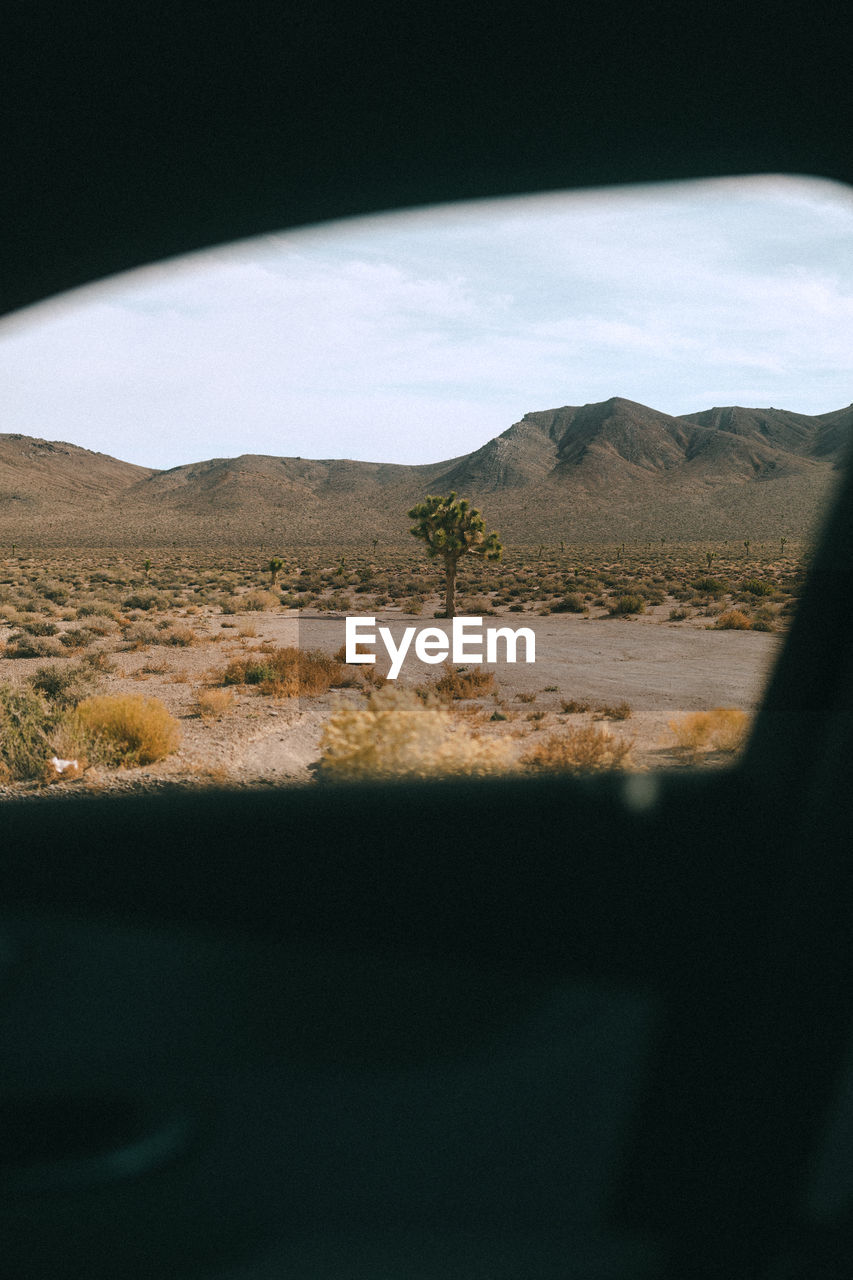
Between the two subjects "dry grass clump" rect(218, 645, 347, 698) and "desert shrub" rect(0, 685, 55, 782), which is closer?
"desert shrub" rect(0, 685, 55, 782)

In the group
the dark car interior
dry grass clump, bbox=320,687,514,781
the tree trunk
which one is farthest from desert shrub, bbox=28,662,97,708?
the tree trunk

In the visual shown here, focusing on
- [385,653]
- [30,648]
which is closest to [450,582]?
[385,653]

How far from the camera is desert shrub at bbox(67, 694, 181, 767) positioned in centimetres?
802

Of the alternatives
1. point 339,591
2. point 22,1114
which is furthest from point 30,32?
point 339,591

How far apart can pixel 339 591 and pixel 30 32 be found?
32667 millimetres

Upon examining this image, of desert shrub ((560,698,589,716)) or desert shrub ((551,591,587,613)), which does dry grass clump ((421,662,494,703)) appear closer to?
desert shrub ((560,698,589,716))

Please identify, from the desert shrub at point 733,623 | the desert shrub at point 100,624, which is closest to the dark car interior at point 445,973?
the desert shrub at point 100,624

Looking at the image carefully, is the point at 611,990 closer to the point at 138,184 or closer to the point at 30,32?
the point at 138,184

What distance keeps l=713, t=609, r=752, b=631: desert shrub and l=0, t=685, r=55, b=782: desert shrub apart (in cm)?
1697

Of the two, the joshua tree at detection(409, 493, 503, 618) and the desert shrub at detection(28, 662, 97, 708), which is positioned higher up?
the joshua tree at detection(409, 493, 503, 618)

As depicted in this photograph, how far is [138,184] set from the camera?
2566mm

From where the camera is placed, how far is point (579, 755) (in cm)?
742

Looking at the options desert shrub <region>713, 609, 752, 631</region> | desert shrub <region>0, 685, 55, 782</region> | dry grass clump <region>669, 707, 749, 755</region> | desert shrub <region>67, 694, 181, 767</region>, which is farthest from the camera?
desert shrub <region>713, 609, 752, 631</region>

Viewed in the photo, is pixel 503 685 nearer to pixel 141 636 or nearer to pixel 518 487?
pixel 141 636
